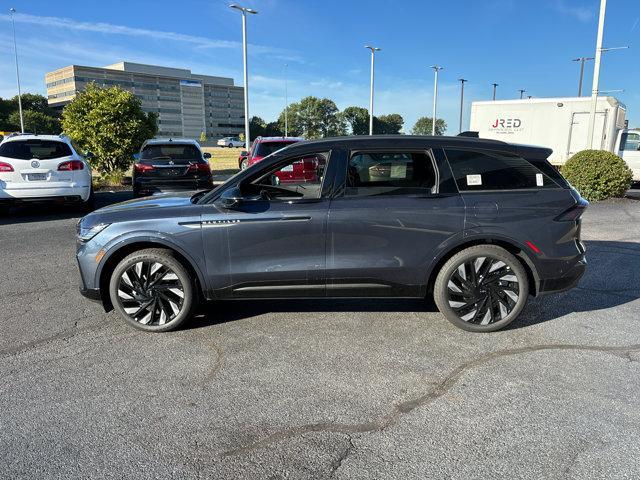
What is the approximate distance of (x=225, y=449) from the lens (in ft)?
8.67

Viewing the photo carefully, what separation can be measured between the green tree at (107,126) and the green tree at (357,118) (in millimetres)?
85180

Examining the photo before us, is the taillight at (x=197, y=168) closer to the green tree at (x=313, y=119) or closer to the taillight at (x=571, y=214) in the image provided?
the taillight at (x=571, y=214)

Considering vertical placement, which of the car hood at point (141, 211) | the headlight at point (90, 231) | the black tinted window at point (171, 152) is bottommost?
the headlight at point (90, 231)

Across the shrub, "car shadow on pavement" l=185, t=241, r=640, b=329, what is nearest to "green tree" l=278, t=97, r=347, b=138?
the shrub

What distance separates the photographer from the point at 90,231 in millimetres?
4156

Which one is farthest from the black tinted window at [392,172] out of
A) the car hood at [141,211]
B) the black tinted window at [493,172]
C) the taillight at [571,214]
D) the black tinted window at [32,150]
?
the black tinted window at [32,150]

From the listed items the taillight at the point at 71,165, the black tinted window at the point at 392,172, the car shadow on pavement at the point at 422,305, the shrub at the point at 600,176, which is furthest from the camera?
the shrub at the point at 600,176

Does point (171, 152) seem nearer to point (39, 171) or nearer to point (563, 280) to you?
point (39, 171)

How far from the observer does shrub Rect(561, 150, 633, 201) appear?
502 inches

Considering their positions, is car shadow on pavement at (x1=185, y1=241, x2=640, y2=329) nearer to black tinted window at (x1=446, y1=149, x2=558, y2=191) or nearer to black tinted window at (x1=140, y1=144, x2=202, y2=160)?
black tinted window at (x1=446, y1=149, x2=558, y2=191)

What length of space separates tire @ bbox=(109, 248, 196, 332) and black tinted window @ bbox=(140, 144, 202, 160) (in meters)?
7.96

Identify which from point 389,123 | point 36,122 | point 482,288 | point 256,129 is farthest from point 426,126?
point 482,288

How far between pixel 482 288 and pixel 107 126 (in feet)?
53.5

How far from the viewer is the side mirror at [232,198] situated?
398 centimetres
